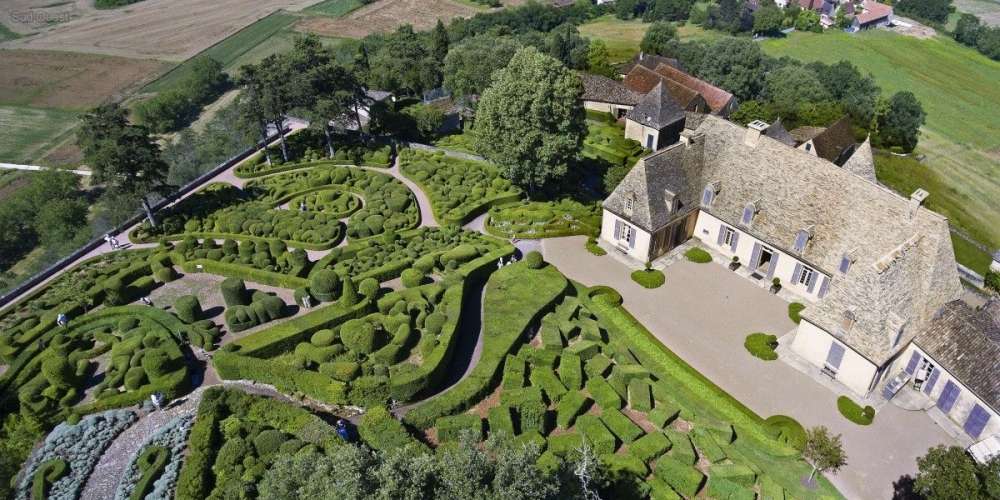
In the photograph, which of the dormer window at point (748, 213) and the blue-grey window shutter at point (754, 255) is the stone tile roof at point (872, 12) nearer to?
the dormer window at point (748, 213)

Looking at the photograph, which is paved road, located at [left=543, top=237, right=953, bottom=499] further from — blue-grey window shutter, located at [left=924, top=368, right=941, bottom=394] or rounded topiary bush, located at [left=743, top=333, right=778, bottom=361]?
blue-grey window shutter, located at [left=924, top=368, right=941, bottom=394]

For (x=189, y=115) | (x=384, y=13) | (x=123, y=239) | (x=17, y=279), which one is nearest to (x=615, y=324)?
(x=123, y=239)

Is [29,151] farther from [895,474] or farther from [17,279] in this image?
[895,474]

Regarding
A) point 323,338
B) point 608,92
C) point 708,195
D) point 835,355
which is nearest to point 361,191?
point 323,338

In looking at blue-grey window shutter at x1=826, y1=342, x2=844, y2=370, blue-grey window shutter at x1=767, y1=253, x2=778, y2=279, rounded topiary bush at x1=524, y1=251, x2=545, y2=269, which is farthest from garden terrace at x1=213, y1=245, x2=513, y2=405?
blue-grey window shutter at x1=826, y1=342, x2=844, y2=370

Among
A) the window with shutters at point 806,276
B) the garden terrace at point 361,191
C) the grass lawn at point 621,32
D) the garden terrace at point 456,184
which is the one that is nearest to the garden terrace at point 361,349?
the garden terrace at point 361,191
